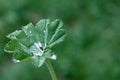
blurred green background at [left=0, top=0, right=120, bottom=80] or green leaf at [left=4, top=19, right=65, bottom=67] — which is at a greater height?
blurred green background at [left=0, top=0, right=120, bottom=80]

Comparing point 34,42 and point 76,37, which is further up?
point 76,37

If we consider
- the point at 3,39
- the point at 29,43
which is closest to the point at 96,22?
the point at 3,39

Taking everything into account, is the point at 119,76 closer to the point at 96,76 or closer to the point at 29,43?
the point at 96,76

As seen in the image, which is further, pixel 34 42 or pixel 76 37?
pixel 76 37

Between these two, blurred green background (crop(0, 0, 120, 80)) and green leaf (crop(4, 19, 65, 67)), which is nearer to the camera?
green leaf (crop(4, 19, 65, 67))
